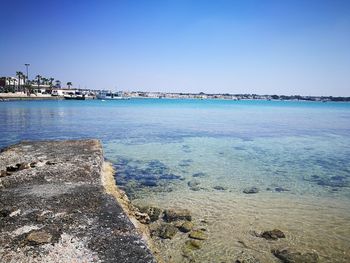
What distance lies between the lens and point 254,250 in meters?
6.69

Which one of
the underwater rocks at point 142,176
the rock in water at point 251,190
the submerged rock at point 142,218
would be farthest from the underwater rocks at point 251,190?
the submerged rock at point 142,218

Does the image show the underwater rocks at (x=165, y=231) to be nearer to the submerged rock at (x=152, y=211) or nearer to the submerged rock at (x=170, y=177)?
the submerged rock at (x=152, y=211)

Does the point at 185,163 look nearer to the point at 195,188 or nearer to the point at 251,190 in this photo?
the point at 195,188

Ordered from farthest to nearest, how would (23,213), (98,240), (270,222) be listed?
(270,222) < (23,213) < (98,240)

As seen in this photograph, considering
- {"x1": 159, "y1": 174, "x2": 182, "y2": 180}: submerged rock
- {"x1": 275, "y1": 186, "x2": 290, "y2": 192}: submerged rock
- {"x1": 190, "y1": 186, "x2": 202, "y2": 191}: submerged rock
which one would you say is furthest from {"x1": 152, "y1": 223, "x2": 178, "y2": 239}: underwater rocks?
{"x1": 275, "y1": 186, "x2": 290, "y2": 192}: submerged rock

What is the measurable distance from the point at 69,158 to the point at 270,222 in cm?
744

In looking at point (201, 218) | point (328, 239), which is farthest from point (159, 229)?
point (328, 239)

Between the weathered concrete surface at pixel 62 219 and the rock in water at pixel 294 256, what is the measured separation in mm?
3631

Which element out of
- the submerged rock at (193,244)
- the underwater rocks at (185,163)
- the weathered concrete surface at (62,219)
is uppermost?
the weathered concrete surface at (62,219)

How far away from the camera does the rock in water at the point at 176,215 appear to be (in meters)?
8.18

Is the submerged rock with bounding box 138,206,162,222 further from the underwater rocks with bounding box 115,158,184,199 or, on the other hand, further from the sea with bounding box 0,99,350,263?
the underwater rocks with bounding box 115,158,184,199

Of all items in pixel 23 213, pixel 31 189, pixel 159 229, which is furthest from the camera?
pixel 159 229

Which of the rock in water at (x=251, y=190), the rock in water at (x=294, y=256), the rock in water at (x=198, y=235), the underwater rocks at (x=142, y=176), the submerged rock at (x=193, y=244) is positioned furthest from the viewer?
the underwater rocks at (x=142, y=176)

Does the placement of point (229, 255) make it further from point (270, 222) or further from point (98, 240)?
point (98, 240)
